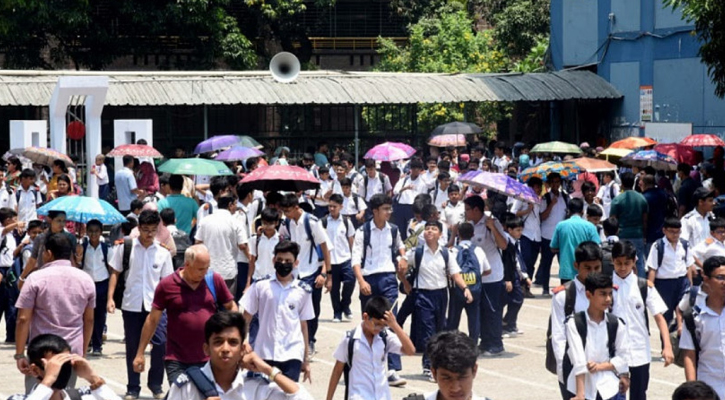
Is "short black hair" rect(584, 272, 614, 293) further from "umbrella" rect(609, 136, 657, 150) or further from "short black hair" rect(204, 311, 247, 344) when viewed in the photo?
"umbrella" rect(609, 136, 657, 150)

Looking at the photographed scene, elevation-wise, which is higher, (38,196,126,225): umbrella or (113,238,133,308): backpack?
(38,196,126,225): umbrella

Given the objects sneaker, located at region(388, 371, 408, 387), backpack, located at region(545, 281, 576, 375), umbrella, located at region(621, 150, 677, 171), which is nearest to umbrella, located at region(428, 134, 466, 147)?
umbrella, located at region(621, 150, 677, 171)

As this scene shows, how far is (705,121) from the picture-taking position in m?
28.7

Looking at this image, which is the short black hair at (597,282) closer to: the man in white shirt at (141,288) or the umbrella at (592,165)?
the man in white shirt at (141,288)

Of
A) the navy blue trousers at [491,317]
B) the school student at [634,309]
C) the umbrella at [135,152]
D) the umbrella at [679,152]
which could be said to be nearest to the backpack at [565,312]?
the school student at [634,309]

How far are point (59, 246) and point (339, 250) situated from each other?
21.1 feet

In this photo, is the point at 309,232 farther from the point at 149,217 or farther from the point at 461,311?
the point at 149,217

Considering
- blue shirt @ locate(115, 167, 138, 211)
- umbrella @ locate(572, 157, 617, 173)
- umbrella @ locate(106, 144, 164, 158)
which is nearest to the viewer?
umbrella @ locate(572, 157, 617, 173)

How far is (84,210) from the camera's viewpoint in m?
13.4

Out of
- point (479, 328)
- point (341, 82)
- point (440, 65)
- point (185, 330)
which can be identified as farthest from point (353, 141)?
point (185, 330)

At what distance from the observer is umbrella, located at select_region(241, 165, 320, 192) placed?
15984mm

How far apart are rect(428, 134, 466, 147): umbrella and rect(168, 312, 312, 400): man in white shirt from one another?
21.2 m

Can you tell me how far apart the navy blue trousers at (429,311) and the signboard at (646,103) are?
62.4 ft

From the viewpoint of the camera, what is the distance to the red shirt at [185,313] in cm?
932
